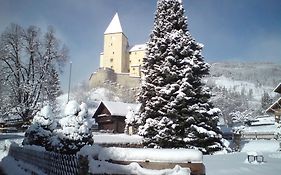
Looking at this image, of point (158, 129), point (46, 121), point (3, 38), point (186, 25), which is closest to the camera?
point (46, 121)

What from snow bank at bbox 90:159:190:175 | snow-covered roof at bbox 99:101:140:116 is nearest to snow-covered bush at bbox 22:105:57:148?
snow bank at bbox 90:159:190:175

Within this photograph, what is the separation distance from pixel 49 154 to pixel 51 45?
3684 cm

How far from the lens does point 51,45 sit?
43750 mm

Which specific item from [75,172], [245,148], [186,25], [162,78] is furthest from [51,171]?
[245,148]

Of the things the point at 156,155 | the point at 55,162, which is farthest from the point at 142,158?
the point at 55,162

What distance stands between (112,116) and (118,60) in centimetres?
8451

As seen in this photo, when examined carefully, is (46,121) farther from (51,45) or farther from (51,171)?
(51,45)

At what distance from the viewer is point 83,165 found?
5875mm

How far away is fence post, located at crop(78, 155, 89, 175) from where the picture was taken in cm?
571

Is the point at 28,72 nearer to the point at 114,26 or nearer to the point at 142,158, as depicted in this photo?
the point at 142,158

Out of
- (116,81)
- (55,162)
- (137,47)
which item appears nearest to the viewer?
(55,162)

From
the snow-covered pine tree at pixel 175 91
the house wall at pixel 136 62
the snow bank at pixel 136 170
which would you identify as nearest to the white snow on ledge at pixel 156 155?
the snow bank at pixel 136 170

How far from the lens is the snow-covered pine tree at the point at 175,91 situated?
2247cm

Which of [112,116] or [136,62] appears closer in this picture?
[112,116]
